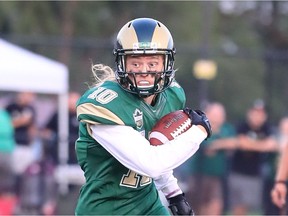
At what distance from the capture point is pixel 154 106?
4906mm

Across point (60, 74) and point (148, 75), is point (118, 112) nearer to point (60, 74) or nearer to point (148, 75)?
point (148, 75)

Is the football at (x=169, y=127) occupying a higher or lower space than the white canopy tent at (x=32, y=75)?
higher

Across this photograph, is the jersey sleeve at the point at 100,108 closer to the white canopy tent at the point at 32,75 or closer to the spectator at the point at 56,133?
the spectator at the point at 56,133

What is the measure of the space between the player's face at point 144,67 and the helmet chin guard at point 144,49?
2cm

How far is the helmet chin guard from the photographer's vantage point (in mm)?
4715

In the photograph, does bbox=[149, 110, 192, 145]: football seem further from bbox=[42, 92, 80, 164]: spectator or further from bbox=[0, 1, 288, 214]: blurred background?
bbox=[42, 92, 80, 164]: spectator

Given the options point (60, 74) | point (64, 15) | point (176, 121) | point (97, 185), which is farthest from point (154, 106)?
point (64, 15)

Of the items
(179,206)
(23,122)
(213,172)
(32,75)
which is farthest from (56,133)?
(179,206)

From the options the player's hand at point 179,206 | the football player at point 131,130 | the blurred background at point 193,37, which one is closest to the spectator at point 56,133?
the blurred background at point 193,37

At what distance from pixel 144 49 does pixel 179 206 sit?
98 centimetres

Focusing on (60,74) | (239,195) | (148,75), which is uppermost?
(148,75)

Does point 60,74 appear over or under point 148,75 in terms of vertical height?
under

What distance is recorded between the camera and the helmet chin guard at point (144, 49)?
4715mm

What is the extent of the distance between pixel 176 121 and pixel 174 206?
0.61 metres
